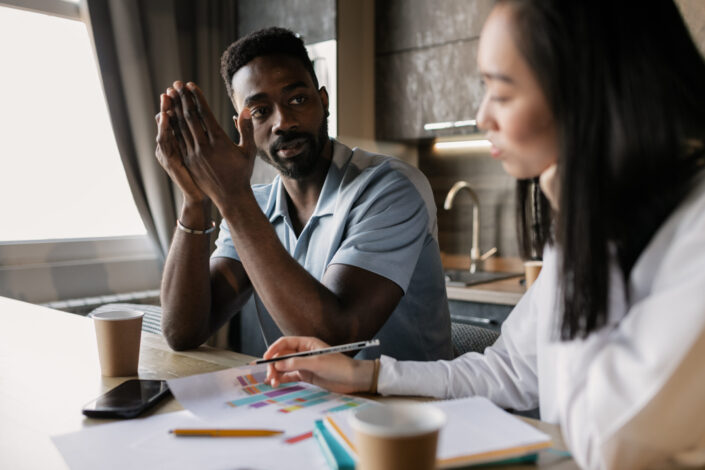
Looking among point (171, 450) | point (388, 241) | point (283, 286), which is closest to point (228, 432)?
point (171, 450)

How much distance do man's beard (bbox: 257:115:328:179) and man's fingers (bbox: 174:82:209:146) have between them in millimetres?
321

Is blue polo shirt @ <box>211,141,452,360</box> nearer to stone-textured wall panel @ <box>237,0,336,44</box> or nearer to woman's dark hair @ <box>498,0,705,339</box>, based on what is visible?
woman's dark hair @ <box>498,0,705,339</box>

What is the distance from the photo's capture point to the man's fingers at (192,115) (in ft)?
4.06

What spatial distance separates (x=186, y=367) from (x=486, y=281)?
1.69m

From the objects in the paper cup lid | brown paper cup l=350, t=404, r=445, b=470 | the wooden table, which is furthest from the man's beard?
brown paper cup l=350, t=404, r=445, b=470

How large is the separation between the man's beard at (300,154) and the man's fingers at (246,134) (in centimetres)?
21

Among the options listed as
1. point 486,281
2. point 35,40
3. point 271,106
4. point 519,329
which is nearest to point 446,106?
point 486,281

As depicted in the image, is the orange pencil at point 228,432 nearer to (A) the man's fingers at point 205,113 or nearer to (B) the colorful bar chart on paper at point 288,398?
(B) the colorful bar chart on paper at point 288,398

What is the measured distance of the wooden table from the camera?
712 millimetres

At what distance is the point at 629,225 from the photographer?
2.02 ft

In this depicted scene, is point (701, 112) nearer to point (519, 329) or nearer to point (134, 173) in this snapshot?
point (519, 329)

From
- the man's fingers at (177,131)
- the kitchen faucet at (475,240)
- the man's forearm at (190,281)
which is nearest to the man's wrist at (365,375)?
the man's forearm at (190,281)

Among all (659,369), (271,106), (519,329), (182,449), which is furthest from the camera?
(271,106)

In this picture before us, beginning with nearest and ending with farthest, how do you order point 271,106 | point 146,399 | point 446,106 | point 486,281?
point 146,399 → point 271,106 → point 486,281 → point 446,106
